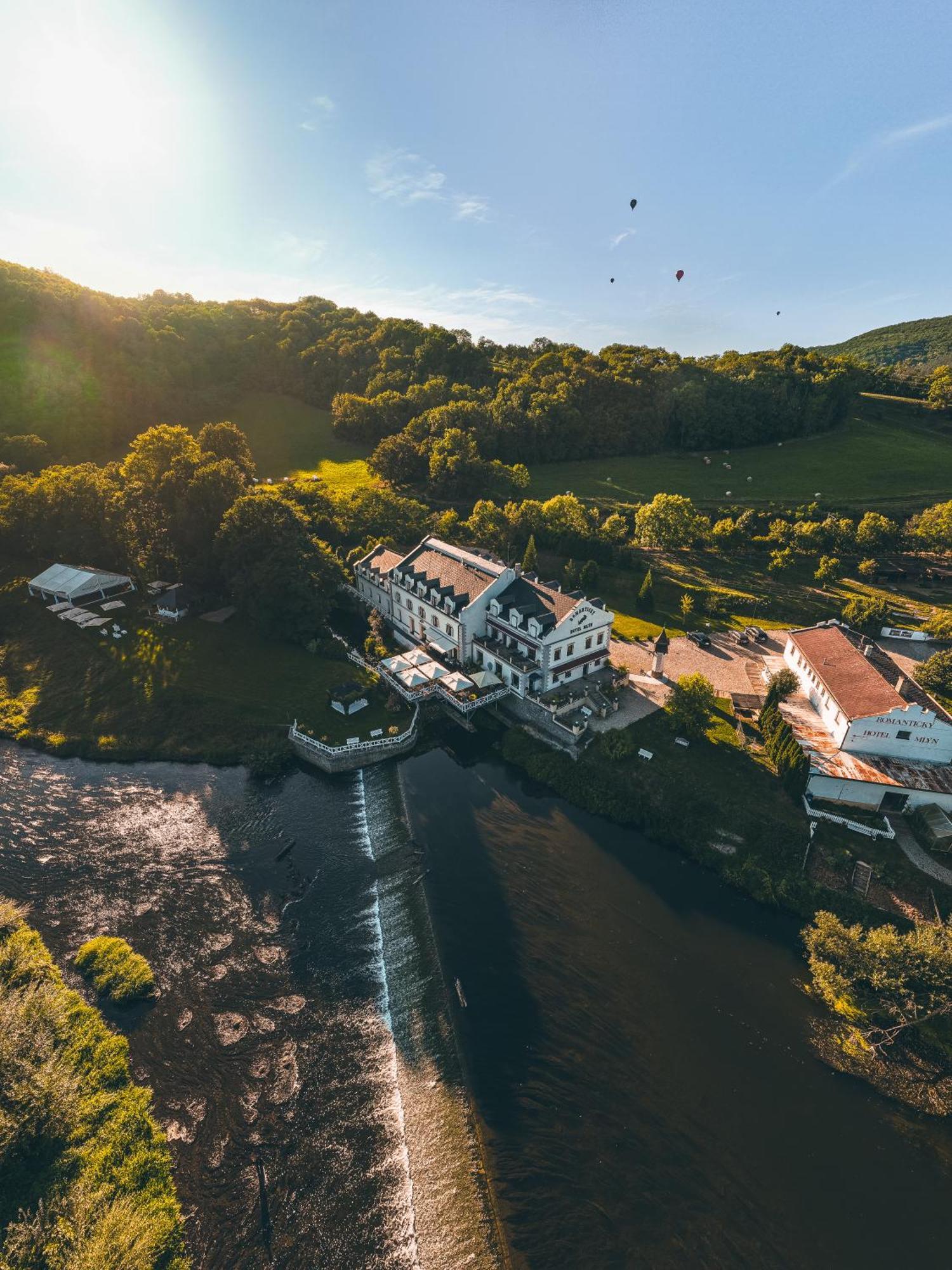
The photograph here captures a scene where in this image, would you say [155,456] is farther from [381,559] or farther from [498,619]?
[498,619]

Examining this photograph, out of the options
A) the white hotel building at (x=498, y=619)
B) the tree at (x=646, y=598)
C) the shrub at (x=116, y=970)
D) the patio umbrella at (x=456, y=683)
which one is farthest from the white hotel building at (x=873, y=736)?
the shrub at (x=116, y=970)

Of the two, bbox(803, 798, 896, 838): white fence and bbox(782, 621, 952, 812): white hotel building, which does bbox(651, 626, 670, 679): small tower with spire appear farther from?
bbox(803, 798, 896, 838): white fence

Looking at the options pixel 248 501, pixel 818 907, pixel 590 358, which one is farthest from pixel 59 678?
pixel 590 358

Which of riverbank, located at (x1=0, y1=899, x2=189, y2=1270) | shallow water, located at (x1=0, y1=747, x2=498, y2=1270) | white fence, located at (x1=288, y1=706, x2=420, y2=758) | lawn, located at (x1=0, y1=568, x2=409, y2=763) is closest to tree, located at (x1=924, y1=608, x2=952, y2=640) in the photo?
white fence, located at (x1=288, y1=706, x2=420, y2=758)

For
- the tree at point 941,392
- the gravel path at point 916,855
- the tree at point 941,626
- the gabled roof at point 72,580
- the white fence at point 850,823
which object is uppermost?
the tree at point 941,392

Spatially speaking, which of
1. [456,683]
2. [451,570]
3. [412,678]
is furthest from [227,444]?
[456,683]

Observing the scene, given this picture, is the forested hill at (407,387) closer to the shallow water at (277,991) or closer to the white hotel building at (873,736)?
the white hotel building at (873,736)

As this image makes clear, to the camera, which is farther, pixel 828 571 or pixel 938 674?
pixel 828 571

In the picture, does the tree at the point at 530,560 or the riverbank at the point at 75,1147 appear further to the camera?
the tree at the point at 530,560
